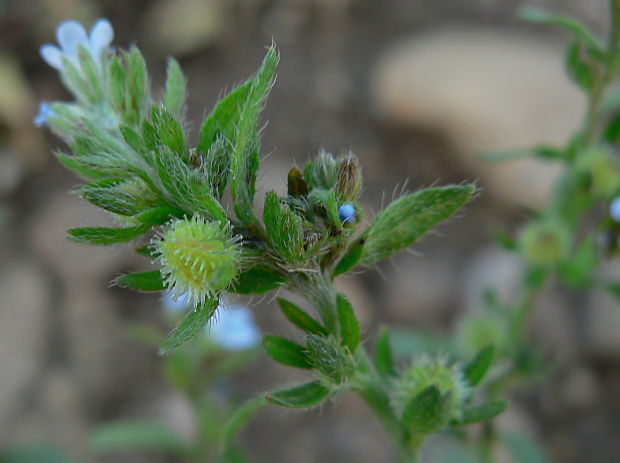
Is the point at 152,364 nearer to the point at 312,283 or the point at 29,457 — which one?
the point at 29,457

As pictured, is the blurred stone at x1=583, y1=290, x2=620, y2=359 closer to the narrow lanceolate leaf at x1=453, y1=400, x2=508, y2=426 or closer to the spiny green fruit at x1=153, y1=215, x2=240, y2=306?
the narrow lanceolate leaf at x1=453, y1=400, x2=508, y2=426

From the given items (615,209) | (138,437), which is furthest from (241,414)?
(138,437)

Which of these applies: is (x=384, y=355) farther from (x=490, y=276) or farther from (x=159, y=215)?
(x=490, y=276)

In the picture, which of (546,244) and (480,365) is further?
(546,244)

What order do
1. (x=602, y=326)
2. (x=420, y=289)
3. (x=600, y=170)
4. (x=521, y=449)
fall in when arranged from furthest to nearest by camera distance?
1. (x=420, y=289)
2. (x=602, y=326)
3. (x=521, y=449)
4. (x=600, y=170)

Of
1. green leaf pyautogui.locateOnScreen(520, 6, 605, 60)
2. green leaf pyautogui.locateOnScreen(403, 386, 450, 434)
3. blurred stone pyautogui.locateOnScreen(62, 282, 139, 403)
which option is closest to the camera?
green leaf pyautogui.locateOnScreen(403, 386, 450, 434)

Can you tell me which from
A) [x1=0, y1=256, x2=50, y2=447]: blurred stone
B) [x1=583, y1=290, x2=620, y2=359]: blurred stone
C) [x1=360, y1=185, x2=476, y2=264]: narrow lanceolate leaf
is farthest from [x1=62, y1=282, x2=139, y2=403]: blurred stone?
[x1=360, y1=185, x2=476, y2=264]: narrow lanceolate leaf

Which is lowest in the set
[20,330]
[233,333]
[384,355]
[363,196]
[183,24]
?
[384,355]
